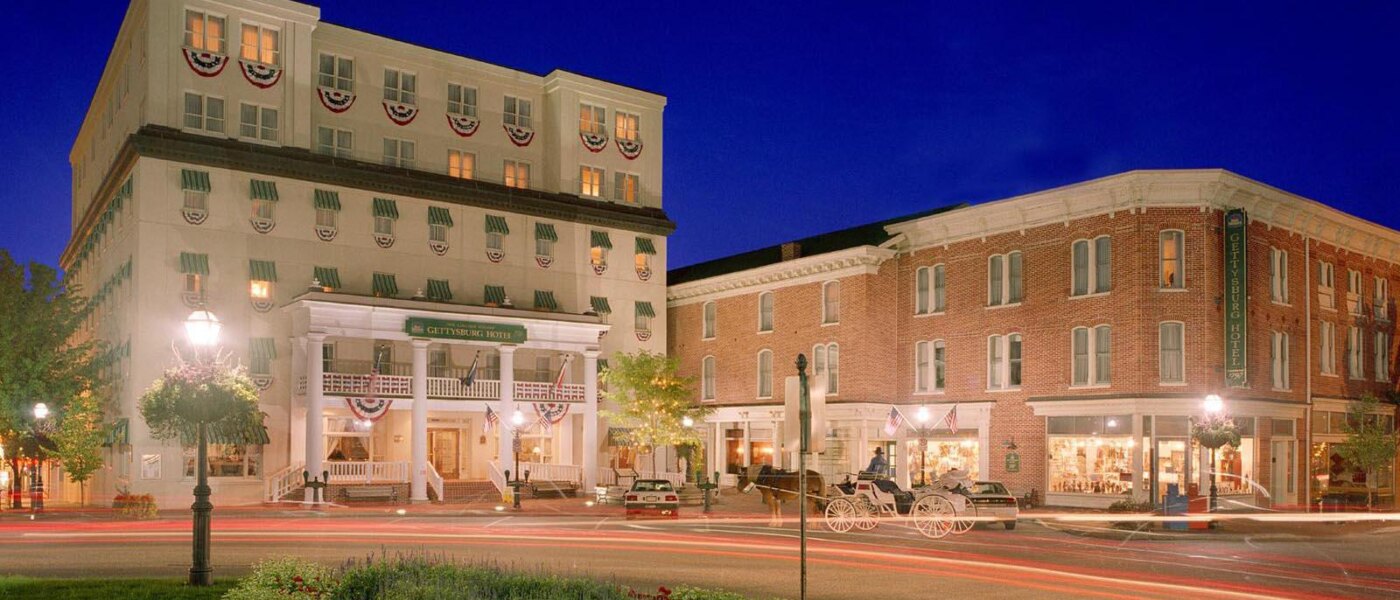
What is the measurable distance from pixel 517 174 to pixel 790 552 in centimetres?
3483

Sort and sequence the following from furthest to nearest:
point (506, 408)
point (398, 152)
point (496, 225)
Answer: point (496, 225) → point (398, 152) → point (506, 408)

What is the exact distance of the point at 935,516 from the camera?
27234 mm

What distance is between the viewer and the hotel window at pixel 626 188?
57.5 metres

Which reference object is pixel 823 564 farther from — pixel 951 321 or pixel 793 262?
pixel 793 262

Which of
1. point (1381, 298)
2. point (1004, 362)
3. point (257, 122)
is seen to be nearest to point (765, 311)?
point (1004, 362)

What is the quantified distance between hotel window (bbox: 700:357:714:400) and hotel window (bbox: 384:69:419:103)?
1883 centimetres

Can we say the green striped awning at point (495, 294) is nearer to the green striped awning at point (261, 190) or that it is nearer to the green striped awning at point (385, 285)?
the green striped awning at point (385, 285)

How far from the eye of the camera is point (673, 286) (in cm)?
6000

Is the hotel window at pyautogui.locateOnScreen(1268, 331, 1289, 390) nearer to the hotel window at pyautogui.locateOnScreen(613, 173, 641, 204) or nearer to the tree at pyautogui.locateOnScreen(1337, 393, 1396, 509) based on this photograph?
the tree at pyautogui.locateOnScreen(1337, 393, 1396, 509)

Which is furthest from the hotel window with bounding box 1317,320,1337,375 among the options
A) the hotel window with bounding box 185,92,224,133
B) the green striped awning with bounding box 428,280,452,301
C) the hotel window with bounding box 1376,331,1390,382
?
the hotel window with bounding box 185,92,224,133

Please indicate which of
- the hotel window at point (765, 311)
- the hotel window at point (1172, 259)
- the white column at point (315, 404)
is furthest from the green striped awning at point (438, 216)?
the hotel window at point (1172, 259)

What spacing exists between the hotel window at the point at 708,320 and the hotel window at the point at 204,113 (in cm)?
2405

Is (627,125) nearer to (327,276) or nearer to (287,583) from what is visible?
(327,276)

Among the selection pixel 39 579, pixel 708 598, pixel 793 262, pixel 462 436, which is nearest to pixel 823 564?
pixel 708 598
